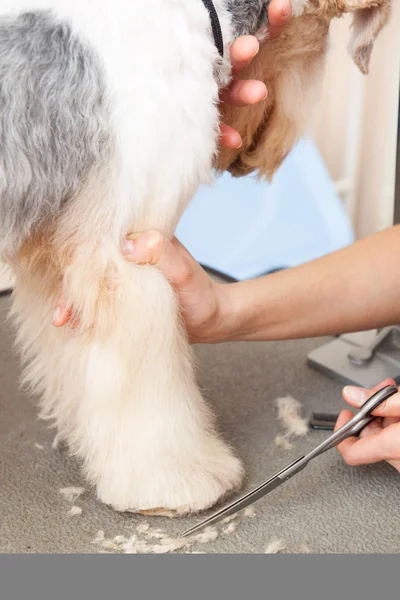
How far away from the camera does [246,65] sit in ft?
2.49

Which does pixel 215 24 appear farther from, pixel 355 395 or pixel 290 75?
pixel 355 395

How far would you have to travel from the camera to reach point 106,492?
0.76m

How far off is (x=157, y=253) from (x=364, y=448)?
287 millimetres

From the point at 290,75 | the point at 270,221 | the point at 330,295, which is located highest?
the point at 290,75

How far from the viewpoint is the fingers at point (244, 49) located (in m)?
0.72

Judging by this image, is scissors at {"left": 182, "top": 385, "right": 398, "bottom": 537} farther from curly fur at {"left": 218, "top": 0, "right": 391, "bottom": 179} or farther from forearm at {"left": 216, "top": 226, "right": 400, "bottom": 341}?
curly fur at {"left": 218, "top": 0, "right": 391, "bottom": 179}

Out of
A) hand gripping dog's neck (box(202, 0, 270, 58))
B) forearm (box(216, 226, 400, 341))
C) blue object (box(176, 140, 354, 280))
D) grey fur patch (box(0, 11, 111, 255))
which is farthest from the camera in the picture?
blue object (box(176, 140, 354, 280))

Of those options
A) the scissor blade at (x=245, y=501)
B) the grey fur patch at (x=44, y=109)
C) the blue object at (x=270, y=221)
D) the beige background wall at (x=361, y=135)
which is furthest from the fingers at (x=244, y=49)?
the beige background wall at (x=361, y=135)

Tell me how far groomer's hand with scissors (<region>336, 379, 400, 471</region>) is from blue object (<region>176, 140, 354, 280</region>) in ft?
2.64

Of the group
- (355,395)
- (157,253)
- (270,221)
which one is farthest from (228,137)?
(270,221)

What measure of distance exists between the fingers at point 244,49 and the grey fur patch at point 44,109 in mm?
162

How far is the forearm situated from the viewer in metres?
0.86

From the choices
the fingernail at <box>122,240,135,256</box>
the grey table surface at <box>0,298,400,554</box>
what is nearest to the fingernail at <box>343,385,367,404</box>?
the grey table surface at <box>0,298,400,554</box>

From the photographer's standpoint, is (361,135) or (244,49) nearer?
(244,49)
